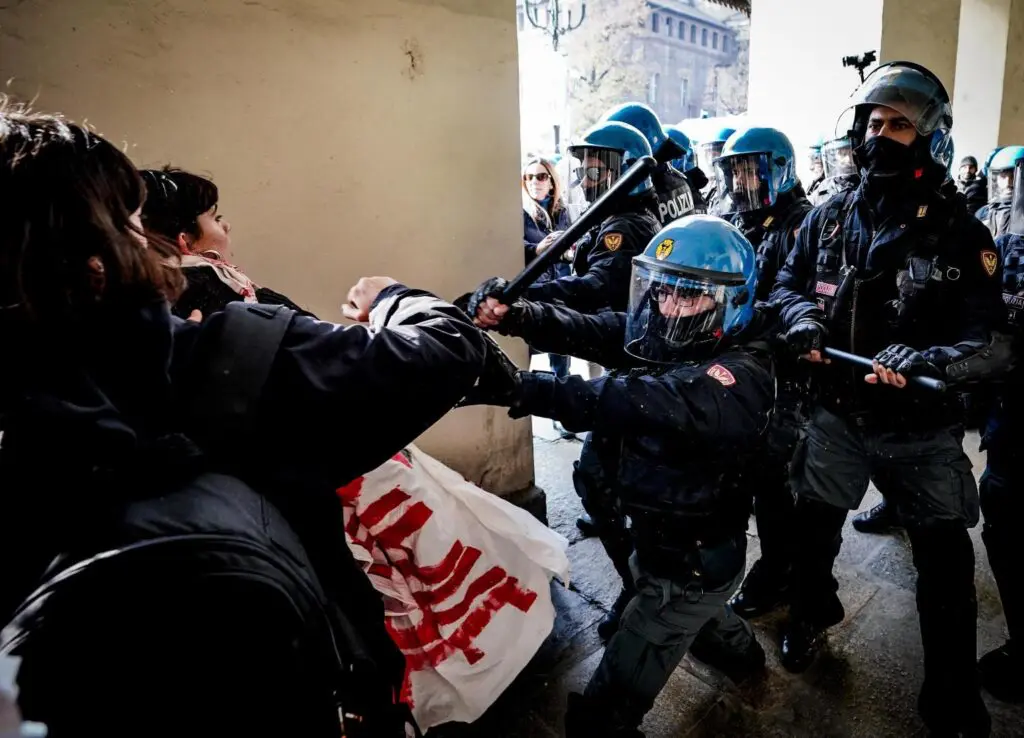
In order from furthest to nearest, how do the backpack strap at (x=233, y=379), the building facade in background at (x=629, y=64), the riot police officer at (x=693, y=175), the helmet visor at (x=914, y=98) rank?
1. the building facade in background at (x=629, y=64)
2. the riot police officer at (x=693, y=175)
3. the helmet visor at (x=914, y=98)
4. the backpack strap at (x=233, y=379)

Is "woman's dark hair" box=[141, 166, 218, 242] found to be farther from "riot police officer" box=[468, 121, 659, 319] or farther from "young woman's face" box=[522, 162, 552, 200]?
"young woman's face" box=[522, 162, 552, 200]

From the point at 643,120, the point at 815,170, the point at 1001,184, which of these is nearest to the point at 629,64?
the point at 815,170

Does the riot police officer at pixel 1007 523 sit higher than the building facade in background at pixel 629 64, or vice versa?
the building facade in background at pixel 629 64

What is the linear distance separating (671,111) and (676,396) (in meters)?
38.9

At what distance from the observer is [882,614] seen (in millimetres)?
2605

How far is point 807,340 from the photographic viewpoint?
220 cm

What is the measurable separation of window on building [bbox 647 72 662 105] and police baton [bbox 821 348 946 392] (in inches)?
1421

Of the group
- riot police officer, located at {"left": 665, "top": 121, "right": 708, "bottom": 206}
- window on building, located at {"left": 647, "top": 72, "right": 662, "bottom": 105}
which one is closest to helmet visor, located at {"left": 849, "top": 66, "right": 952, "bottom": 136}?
riot police officer, located at {"left": 665, "top": 121, "right": 708, "bottom": 206}

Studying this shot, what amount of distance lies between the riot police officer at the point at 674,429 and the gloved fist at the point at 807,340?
7.7 inches

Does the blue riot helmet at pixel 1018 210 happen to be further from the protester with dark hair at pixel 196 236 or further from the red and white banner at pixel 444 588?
the protester with dark hair at pixel 196 236

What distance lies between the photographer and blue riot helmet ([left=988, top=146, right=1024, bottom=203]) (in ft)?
11.9

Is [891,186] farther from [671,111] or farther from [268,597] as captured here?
[671,111]

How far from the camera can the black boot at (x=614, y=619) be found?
2488mm

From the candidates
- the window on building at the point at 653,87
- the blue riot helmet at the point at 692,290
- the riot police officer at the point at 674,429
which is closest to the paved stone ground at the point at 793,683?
the riot police officer at the point at 674,429
